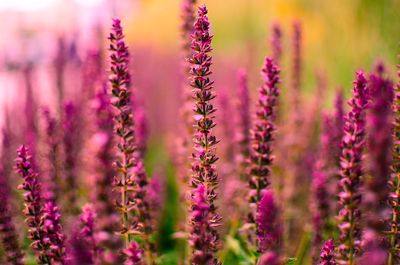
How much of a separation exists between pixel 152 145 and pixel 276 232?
615cm

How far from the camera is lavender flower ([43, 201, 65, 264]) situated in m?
2.08

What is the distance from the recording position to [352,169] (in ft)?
6.48

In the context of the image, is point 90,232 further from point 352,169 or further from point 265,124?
point 265,124

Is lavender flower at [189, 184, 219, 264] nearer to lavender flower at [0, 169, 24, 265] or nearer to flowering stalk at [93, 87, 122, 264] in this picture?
flowering stalk at [93, 87, 122, 264]

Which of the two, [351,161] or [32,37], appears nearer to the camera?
[351,161]

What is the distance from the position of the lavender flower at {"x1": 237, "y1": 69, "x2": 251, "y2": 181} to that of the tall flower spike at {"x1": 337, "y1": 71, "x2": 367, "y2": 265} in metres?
1.32

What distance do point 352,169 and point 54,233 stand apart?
3.09 ft

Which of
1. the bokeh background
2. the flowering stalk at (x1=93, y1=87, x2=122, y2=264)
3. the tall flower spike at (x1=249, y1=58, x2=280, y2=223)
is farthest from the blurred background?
the flowering stalk at (x1=93, y1=87, x2=122, y2=264)

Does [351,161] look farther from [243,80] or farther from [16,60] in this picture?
[16,60]

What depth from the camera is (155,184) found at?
3.70 metres

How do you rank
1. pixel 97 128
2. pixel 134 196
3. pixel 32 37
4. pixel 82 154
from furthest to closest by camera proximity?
1. pixel 32 37
2. pixel 82 154
3. pixel 134 196
4. pixel 97 128

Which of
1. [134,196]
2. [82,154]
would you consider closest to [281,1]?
[82,154]

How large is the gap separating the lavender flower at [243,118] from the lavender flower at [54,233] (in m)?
1.46

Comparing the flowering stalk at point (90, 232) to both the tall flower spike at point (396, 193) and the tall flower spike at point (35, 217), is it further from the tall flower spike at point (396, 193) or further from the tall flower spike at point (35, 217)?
the tall flower spike at point (396, 193)
